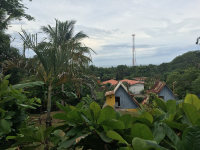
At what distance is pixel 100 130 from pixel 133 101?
32.4 ft

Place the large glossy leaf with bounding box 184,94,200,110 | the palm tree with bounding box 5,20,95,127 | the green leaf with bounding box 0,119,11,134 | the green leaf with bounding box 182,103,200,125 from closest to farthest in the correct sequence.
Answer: the green leaf with bounding box 182,103,200,125 → the large glossy leaf with bounding box 184,94,200,110 → the green leaf with bounding box 0,119,11,134 → the palm tree with bounding box 5,20,95,127

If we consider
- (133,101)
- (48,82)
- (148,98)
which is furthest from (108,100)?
(48,82)

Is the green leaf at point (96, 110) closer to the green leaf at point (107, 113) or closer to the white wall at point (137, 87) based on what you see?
the green leaf at point (107, 113)

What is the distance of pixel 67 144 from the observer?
1.41ft

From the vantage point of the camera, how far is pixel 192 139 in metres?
0.36

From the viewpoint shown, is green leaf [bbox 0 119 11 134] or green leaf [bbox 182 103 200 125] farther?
green leaf [bbox 0 119 11 134]

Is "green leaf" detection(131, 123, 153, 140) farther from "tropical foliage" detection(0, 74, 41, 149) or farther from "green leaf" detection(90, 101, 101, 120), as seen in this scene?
"tropical foliage" detection(0, 74, 41, 149)

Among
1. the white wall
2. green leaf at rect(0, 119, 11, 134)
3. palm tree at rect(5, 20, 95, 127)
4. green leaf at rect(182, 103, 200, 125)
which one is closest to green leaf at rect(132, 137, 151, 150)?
green leaf at rect(182, 103, 200, 125)

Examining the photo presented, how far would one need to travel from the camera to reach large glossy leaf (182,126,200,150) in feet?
1.17

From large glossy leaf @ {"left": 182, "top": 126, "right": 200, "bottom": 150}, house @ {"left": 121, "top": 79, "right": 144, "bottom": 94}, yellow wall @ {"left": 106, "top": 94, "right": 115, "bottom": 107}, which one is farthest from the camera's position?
house @ {"left": 121, "top": 79, "right": 144, "bottom": 94}

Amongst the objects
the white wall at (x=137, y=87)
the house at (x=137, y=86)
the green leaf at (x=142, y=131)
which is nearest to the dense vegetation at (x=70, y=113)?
the green leaf at (x=142, y=131)

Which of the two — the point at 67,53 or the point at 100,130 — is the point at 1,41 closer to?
the point at 67,53

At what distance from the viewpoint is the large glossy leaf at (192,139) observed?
357 mm

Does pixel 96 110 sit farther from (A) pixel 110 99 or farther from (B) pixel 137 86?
(B) pixel 137 86
